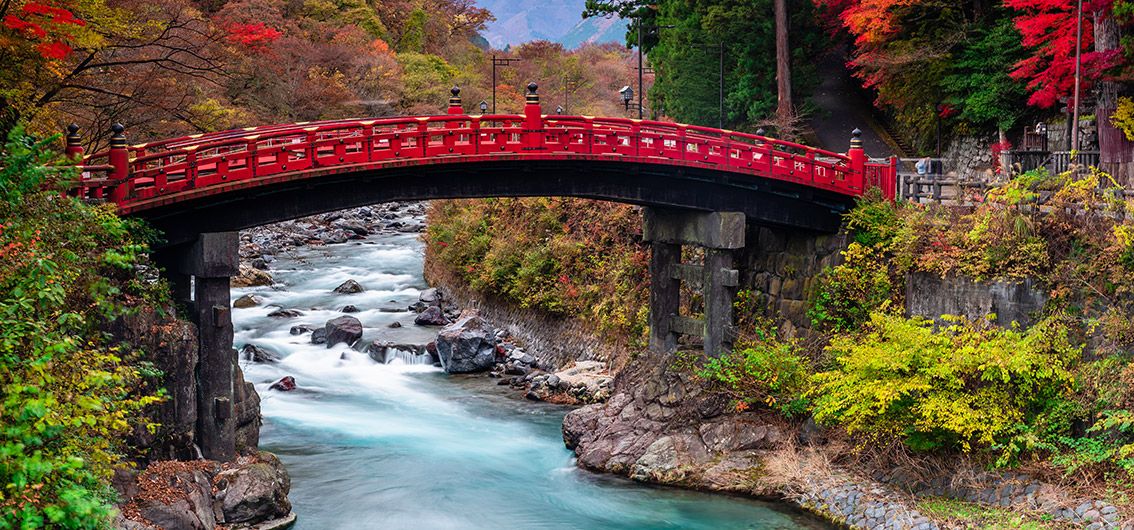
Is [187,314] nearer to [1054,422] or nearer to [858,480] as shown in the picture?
[858,480]

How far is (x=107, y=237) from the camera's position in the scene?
771 inches

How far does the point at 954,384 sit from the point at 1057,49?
519 inches

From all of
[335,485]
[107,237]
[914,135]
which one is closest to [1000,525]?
[335,485]

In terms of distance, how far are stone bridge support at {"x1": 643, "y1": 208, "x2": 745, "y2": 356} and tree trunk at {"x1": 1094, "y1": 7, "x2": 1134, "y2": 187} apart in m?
10.6

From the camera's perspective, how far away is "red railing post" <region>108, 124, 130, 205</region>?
2033cm

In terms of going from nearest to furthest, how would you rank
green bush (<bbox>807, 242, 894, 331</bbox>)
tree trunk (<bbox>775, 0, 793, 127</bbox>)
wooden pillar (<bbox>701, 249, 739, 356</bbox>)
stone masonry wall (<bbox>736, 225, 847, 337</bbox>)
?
green bush (<bbox>807, 242, 894, 331</bbox>), wooden pillar (<bbox>701, 249, 739, 356</bbox>), stone masonry wall (<bbox>736, 225, 847, 337</bbox>), tree trunk (<bbox>775, 0, 793, 127</bbox>)

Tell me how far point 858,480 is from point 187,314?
14400 mm

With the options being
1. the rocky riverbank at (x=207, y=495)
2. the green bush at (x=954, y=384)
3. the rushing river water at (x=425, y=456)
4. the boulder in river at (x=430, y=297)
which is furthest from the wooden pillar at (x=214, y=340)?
the boulder in river at (x=430, y=297)

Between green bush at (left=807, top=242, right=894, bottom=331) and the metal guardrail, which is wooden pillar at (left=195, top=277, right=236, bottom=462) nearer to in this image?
green bush at (left=807, top=242, right=894, bottom=331)

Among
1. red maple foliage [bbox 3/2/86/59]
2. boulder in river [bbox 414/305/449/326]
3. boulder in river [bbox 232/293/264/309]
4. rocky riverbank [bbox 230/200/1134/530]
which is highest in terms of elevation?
red maple foliage [bbox 3/2/86/59]

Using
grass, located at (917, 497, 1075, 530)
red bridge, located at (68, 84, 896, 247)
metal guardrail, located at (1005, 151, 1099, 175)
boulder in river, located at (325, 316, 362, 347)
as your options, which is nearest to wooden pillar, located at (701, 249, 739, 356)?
red bridge, located at (68, 84, 896, 247)

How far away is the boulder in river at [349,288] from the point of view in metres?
45.5

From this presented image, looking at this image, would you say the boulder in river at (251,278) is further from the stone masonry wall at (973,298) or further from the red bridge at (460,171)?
the stone masonry wall at (973,298)

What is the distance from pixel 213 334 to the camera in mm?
22344
